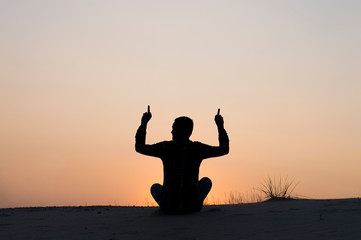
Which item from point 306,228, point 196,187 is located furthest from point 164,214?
point 306,228

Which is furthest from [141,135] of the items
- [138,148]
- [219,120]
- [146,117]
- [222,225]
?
[222,225]

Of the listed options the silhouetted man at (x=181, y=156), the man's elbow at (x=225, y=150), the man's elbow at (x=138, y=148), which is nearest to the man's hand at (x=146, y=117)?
Result: the silhouetted man at (x=181, y=156)

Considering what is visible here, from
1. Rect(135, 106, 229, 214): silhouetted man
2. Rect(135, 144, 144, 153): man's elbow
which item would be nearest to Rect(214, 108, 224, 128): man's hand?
Rect(135, 106, 229, 214): silhouetted man

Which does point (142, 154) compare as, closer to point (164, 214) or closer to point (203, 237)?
point (164, 214)

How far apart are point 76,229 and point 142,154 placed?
66.8 inches

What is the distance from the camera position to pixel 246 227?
8031mm

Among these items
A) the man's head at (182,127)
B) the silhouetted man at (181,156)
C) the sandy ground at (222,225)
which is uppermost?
the man's head at (182,127)

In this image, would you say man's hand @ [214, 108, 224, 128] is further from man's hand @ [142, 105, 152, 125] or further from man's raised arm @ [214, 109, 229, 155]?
man's hand @ [142, 105, 152, 125]

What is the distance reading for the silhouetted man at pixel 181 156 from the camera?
920cm

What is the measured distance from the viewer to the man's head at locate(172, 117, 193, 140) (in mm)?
9266

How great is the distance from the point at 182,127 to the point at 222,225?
1.92 metres

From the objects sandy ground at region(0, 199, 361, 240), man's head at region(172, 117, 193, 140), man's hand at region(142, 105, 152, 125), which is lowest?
sandy ground at region(0, 199, 361, 240)

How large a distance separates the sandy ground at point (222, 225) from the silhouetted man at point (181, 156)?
0.34 metres

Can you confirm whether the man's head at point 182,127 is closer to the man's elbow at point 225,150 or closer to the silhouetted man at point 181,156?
the silhouetted man at point 181,156
